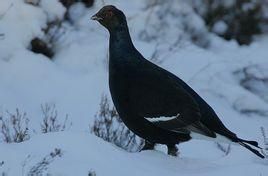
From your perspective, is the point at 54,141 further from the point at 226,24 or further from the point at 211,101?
the point at 226,24

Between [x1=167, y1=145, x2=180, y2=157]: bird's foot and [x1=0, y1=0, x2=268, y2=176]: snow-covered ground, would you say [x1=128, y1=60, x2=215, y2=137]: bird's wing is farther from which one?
[x1=0, y1=0, x2=268, y2=176]: snow-covered ground

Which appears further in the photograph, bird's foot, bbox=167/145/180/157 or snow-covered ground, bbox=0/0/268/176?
snow-covered ground, bbox=0/0/268/176

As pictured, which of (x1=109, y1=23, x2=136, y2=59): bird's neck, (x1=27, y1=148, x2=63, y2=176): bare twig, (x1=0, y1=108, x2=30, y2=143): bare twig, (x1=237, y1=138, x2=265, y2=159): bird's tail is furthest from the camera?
(x1=0, y1=108, x2=30, y2=143): bare twig

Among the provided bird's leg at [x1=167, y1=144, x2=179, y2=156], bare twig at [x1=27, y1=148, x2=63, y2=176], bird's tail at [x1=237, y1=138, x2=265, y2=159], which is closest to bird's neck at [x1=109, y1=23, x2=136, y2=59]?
bird's leg at [x1=167, y1=144, x2=179, y2=156]

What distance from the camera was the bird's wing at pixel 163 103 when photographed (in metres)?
5.32

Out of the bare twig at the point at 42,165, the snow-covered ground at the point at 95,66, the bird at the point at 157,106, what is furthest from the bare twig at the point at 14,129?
the bare twig at the point at 42,165

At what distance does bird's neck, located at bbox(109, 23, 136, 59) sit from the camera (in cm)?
555

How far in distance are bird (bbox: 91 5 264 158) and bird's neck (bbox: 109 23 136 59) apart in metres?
0.02

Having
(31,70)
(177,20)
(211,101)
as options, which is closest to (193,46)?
(177,20)

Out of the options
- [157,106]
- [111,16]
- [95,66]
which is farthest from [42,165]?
[95,66]

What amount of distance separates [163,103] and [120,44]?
0.51m

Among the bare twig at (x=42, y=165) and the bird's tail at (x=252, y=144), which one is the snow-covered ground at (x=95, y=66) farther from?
the bare twig at (x=42, y=165)

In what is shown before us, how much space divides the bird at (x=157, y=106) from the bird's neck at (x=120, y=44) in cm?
→ 2

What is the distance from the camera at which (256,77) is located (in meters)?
8.62
